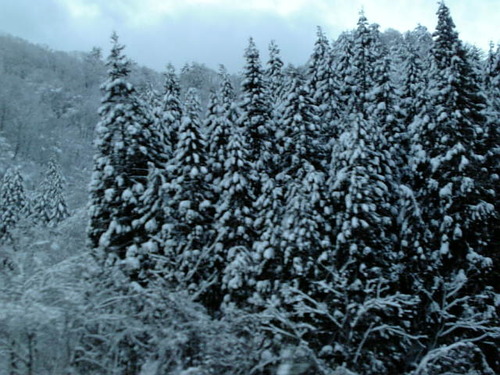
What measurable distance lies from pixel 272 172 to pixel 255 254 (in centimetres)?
560

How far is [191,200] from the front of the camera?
829 inches

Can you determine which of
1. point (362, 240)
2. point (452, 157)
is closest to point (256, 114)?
point (362, 240)

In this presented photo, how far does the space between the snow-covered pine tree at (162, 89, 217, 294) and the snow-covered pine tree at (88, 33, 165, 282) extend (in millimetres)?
1474

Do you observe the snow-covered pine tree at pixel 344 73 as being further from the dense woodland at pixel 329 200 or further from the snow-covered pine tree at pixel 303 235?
the snow-covered pine tree at pixel 303 235

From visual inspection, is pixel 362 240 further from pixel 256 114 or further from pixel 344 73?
pixel 344 73

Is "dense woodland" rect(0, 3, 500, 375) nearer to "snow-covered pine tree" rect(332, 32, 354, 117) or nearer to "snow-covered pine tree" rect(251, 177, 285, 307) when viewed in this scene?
"snow-covered pine tree" rect(251, 177, 285, 307)

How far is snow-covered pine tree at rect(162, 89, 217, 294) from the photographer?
66.0ft

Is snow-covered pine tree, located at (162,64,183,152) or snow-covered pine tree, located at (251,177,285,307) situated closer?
snow-covered pine tree, located at (251,177,285,307)

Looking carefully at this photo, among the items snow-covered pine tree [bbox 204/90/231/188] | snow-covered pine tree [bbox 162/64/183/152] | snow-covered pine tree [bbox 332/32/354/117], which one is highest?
snow-covered pine tree [bbox 332/32/354/117]

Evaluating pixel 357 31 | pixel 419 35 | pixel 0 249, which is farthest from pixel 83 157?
pixel 0 249

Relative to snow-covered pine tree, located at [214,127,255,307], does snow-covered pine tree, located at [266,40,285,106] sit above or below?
above

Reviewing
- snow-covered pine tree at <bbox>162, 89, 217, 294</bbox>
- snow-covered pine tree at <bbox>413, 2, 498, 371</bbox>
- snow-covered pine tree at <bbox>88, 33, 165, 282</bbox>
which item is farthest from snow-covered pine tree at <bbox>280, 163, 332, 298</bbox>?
snow-covered pine tree at <bbox>88, 33, 165, 282</bbox>

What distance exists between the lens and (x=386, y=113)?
24.0 meters

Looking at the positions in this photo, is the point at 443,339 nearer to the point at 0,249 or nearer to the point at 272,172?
the point at 272,172
